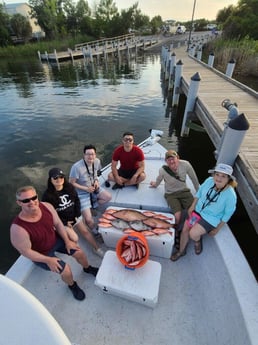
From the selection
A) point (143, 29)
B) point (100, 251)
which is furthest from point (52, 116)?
point (143, 29)

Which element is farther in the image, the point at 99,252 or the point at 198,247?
the point at 99,252

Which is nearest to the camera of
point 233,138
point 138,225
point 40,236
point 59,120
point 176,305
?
point 40,236

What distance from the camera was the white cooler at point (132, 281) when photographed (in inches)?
90.8

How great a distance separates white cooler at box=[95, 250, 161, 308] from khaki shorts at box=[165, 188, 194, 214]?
→ 4.01 feet

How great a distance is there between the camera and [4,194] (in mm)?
5691

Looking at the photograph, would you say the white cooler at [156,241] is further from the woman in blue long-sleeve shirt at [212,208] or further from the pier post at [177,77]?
the pier post at [177,77]

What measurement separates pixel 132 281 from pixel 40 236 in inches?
48.4

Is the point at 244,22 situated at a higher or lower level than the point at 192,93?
higher

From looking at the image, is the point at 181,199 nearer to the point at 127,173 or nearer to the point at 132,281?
the point at 127,173

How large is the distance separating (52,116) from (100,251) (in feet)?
31.2

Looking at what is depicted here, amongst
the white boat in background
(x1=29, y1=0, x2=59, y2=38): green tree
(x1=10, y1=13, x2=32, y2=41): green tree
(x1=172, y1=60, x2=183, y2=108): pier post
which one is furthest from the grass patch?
(x1=29, y1=0, x2=59, y2=38): green tree

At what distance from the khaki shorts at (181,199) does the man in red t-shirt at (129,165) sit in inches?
31.6

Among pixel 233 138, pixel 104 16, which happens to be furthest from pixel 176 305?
pixel 104 16

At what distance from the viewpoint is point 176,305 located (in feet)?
8.27
